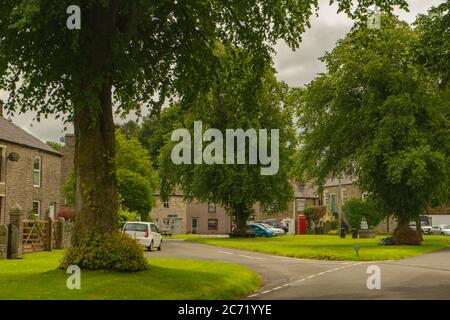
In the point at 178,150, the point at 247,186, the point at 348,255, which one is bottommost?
the point at 348,255

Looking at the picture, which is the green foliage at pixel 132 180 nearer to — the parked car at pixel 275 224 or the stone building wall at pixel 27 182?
the stone building wall at pixel 27 182

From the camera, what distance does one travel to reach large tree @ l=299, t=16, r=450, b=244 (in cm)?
3919

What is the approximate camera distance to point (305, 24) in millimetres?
21516

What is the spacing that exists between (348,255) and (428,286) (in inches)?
598

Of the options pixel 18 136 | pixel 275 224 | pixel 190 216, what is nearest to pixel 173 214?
pixel 190 216

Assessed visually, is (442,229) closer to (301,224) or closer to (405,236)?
(301,224)

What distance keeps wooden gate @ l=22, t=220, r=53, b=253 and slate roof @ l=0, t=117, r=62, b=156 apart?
7494 millimetres

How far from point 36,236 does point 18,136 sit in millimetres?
11393

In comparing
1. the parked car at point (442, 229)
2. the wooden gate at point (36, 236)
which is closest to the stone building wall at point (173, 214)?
the parked car at point (442, 229)

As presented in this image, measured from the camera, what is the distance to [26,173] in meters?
41.6

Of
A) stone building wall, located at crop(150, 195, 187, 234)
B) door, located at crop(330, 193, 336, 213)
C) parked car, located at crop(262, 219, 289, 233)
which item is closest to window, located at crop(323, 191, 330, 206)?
door, located at crop(330, 193, 336, 213)

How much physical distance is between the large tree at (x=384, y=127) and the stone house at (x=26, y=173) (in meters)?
19.4
